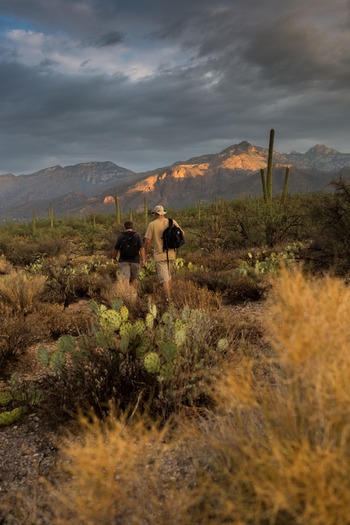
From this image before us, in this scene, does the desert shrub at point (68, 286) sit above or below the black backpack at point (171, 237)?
below

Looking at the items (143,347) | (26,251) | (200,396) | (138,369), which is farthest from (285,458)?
(26,251)

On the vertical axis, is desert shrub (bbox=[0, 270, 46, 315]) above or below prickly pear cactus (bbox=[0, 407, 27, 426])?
above

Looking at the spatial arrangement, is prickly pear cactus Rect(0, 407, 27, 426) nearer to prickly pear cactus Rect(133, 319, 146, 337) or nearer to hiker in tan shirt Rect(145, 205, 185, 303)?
prickly pear cactus Rect(133, 319, 146, 337)

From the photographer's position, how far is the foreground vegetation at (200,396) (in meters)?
1.76

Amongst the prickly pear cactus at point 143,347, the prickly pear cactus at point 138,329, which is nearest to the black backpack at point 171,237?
the prickly pear cactus at point 138,329

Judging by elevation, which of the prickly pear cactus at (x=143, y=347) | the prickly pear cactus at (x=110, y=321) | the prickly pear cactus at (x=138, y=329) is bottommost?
the prickly pear cactus at (x=143, y=347)

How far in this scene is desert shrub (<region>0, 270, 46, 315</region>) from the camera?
7664 mm

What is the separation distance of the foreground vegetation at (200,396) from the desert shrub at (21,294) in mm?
28

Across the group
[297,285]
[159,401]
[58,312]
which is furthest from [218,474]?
[58,312]

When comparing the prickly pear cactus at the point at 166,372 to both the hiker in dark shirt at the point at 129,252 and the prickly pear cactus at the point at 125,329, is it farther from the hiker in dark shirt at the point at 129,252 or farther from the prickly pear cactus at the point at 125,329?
the hiker in dark shirt at the point at 129,252

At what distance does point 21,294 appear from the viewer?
798 centimetres

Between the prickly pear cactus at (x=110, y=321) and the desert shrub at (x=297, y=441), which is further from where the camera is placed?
the prickly pear cactus at (x=110, y=321)

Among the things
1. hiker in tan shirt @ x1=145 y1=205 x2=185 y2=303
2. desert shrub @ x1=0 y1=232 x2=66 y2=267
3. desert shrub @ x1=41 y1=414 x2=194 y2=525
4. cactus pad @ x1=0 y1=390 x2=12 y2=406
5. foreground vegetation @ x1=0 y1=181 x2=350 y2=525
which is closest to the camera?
foreground vegetation @ x1=0 y1=181 x2=350 y2=525

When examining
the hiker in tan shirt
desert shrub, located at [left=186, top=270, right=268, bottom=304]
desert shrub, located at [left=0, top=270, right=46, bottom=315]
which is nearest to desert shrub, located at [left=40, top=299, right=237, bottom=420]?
desert shrub, located at [left=186, top=270, right=268, bottom=304]
